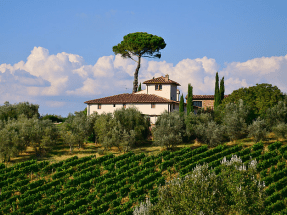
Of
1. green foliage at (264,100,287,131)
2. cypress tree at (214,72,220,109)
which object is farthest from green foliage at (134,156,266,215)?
cypress tree at (214,72,220,109)

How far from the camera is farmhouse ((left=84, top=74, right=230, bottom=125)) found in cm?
5434

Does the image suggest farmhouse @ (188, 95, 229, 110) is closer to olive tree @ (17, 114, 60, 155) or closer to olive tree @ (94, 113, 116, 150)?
olive tree @ (94, 113, 116, 150)

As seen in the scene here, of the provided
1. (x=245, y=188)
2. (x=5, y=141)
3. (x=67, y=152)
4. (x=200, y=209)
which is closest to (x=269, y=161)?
(x=245, y=188)

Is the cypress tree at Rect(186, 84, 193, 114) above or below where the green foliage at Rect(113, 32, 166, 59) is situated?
below

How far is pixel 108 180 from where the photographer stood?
3266 cm

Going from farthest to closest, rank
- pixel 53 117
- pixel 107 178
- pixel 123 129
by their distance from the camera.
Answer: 1. pixel 53 117
2. pixel 123 129
3. pixel 107 178

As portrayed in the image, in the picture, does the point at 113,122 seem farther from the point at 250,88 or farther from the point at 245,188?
the point at 245,188

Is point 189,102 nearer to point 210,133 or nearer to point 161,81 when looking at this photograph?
point 161,81

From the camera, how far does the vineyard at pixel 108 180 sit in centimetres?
2838

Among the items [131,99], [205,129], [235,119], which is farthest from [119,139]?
[235,119]

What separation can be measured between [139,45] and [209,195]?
5265cm

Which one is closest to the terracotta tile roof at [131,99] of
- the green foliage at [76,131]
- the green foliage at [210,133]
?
the green foliage at [76,131]

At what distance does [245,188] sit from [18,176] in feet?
86.9

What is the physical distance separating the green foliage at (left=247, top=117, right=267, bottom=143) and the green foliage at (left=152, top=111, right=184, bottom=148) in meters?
9.90
